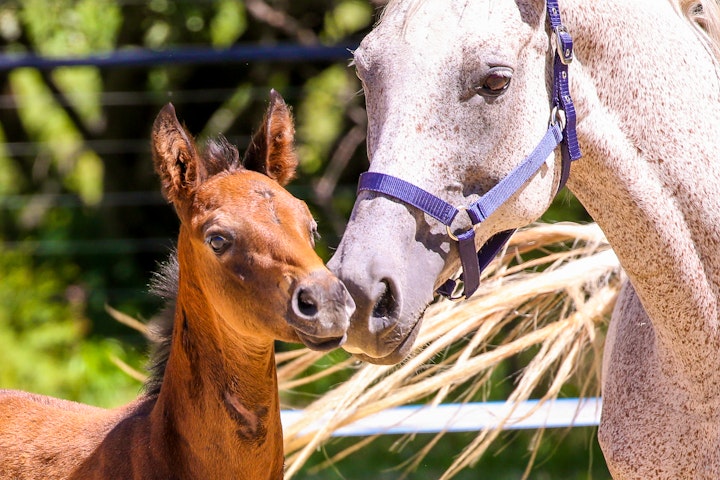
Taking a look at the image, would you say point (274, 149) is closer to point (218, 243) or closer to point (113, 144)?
point (218, 243)

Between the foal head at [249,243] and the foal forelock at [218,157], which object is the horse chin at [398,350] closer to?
the foal head at [249,243]

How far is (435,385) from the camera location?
126 inches

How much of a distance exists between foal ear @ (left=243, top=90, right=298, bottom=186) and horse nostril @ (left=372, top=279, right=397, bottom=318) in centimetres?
81

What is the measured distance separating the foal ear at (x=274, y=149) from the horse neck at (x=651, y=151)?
796 mm

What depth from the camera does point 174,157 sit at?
2352 mm

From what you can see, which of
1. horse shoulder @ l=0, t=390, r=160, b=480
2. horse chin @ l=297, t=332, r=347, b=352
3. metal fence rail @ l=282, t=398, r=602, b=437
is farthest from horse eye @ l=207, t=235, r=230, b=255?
metal fence rail @ l=282, t=398, r=602, b=437

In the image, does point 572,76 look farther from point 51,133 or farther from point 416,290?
point 51,133

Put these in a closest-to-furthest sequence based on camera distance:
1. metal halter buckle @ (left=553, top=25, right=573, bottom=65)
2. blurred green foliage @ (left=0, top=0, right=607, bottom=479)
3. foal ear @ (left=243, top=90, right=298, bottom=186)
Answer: metal halter buckle @ (left=553, top=25, right=573, bottom=65), foal ear @ (left=243, top=90, right=298, bottom=186), blurred green foliage @ (left=0, top=0, right=607, bottom=479)

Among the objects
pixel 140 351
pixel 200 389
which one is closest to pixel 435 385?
pixel 200 389

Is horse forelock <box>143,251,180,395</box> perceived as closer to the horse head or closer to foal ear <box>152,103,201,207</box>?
foal ear <box>152,103,201,207</box>

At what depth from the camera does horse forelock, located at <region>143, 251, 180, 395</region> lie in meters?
2.61

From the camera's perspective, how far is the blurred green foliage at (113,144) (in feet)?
18.7

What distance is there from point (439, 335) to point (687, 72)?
1.38 meters

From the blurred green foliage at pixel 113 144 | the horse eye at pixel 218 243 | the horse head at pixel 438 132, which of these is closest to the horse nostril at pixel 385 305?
the horse head at pixel 438 132
